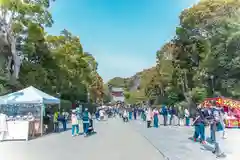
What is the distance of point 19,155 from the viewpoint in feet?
39.7

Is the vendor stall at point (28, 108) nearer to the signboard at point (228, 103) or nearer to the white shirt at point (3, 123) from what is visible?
the white shirt at point (3, 123)

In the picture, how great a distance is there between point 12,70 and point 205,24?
23472 millimetres

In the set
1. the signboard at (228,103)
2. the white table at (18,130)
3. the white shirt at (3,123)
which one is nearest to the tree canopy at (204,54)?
the signboard at (228,103)

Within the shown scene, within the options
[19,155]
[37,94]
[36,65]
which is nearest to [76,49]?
[36,65]

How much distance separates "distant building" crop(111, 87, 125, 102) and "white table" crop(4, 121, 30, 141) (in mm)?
123856

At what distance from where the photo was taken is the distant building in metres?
144

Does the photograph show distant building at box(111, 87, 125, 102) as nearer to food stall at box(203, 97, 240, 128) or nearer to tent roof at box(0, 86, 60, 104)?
food stall at box(203, 97, 240, 128)

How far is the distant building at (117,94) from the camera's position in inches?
5675

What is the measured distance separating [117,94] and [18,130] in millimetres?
132353

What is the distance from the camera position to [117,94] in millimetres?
150125

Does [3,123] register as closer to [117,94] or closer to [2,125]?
[2,125]

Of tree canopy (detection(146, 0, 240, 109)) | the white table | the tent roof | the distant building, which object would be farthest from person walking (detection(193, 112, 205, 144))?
the distant building

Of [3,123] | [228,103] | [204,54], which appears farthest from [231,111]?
[204,54]

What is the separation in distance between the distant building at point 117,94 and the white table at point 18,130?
12386cm
